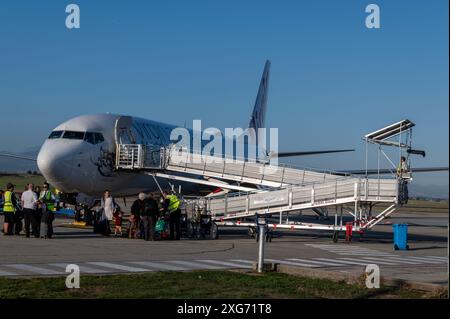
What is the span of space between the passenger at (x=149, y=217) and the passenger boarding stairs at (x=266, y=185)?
4008mm

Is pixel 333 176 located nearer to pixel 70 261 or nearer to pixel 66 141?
pixel 66 141

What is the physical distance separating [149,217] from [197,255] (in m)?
5.48

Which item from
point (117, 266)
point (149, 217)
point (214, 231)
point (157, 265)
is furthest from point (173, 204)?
point (117, 266)

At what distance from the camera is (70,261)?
52.5 ft

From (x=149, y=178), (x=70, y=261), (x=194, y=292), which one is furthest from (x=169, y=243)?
(x=194, y=292)

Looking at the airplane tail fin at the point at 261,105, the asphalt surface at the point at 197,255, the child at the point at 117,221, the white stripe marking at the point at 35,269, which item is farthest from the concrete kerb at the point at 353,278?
the airplane tail fin at the point at 261,105

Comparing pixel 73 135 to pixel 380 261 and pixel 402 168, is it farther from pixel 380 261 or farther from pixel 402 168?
pixel 380 261

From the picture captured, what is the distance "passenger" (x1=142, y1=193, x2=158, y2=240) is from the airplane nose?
168 inches

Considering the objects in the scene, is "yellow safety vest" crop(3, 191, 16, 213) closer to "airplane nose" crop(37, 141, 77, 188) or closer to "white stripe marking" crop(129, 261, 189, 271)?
"airplane nose" crop(37, 141, 77, 188)

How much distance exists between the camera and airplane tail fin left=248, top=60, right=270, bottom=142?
5238cm

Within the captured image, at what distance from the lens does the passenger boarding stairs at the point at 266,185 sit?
24766 mm

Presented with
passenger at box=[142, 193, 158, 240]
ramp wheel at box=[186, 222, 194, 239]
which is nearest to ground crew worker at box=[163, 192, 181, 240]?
passenger at box=[142, 193, 158, 240]

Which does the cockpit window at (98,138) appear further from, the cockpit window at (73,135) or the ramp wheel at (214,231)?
the ramp wheel at (214,231)
